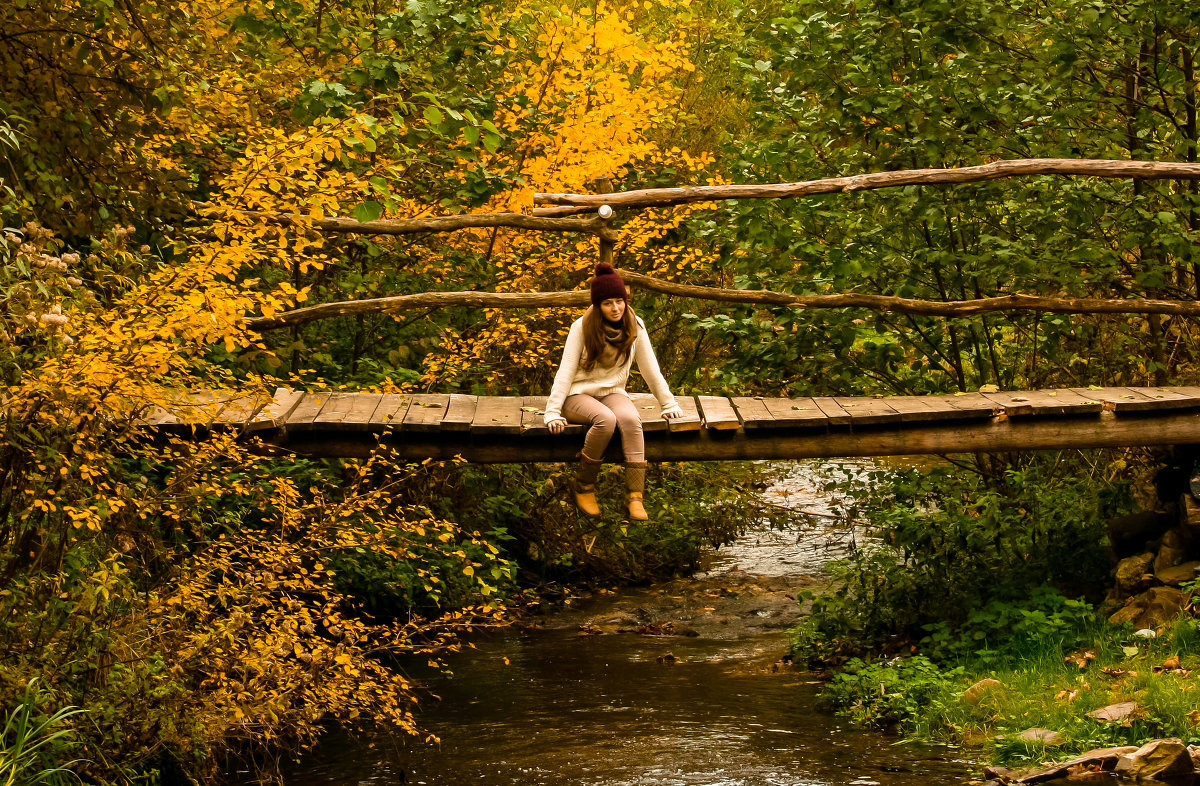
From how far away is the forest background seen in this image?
486cm

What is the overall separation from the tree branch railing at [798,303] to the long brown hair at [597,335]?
0.74 metres

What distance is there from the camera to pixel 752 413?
6.23 metres

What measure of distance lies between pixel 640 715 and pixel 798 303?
2.56m

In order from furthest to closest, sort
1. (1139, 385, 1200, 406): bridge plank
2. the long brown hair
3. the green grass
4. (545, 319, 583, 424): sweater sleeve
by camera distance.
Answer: (1139, 385, 1200, 406): bridge plank → the long brown hair → (545, 319, 583, 424): sweater sleeve → the green grass

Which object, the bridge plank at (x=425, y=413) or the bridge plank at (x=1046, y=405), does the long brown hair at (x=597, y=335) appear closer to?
the bridge plank at (x=425, y=413)

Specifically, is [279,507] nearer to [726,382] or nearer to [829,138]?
[726,382]

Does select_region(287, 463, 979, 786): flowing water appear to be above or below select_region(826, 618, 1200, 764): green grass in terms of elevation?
below

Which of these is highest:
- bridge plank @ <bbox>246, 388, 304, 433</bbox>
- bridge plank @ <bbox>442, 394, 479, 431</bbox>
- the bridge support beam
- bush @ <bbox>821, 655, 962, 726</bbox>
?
bridge plank @ <bbox>246, 388, 304, 433</bbox>

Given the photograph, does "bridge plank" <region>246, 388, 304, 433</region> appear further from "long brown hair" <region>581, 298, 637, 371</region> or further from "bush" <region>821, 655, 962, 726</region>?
"bush" <region>821, 655, 962, 726</region>

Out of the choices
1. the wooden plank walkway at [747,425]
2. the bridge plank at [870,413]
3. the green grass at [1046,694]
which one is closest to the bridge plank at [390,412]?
the wooden plank walkway at [747,425]

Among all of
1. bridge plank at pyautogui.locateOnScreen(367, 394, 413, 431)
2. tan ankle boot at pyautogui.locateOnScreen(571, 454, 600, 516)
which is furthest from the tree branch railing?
tan ankle boot at pyautogui.locateOnScreen(571, 454, 600, 516)

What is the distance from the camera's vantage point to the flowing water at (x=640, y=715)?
5.79 metres

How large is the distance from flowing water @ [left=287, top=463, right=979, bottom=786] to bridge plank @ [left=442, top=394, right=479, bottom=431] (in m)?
1.14

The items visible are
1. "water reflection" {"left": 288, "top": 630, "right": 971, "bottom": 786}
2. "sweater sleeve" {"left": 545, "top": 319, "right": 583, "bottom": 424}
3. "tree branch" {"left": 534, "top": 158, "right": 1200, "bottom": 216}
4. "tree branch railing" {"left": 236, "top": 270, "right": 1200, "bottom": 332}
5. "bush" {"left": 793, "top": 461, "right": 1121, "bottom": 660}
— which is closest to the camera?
"water reflection" {"left": 288, "top": 630, "right": 971, "bottom": 786}
